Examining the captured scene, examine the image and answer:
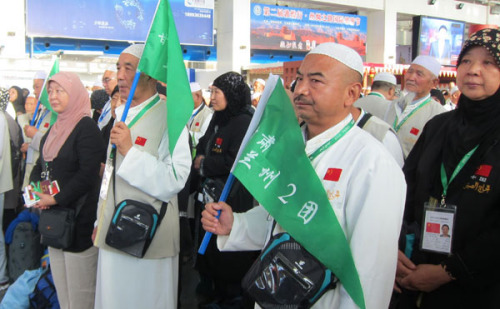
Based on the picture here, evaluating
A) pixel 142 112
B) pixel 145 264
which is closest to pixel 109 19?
pixel 142 112

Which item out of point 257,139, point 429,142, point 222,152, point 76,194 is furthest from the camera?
point 222,152

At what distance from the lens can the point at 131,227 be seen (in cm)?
233

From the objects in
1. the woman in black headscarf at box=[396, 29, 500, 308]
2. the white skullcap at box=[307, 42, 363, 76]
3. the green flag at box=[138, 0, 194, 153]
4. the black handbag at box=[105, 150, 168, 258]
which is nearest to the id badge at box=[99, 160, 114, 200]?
the black handbag at box=[105, 150, 168, 258]

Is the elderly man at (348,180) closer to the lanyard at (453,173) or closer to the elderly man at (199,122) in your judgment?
the lanyard at (453,173)

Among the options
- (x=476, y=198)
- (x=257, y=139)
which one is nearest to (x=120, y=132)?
(x=257, y=139)

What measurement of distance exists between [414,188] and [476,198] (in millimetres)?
388

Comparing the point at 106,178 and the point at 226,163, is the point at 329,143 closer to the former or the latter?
the point at 106,178

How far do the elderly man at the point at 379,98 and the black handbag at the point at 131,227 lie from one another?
2393 mm

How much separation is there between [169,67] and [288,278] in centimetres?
137

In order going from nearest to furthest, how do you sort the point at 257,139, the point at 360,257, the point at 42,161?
the point at 360,257
the point at 257,139
the point at 42,161

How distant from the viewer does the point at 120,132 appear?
90.4 inches

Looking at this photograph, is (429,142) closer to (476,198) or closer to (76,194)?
(476,198)

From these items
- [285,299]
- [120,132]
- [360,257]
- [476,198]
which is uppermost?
[120,132]

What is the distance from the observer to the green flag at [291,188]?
4.55 ft
